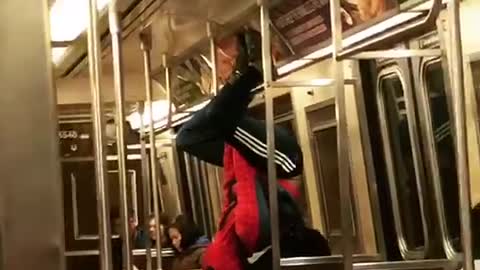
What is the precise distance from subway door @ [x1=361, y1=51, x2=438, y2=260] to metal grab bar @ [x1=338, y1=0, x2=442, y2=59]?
1.65 meters

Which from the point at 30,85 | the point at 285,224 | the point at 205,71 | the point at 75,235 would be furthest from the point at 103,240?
the point at 205,71

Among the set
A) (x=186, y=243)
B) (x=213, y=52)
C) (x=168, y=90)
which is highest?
(x=213, y=52)

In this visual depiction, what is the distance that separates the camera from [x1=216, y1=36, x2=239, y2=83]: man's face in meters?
5.23

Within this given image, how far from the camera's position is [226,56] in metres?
5.55

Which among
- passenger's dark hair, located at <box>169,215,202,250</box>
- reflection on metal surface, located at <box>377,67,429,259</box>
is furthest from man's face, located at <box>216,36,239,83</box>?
passenger's dark hair, located at <box>169,215,202,250</box>

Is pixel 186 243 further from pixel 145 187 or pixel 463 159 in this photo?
pixel 463 159

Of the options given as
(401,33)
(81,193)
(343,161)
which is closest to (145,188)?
(81,193)

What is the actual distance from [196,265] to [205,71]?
1268 mm

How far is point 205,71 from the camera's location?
6766mm

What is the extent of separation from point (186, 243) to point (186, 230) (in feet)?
0.81

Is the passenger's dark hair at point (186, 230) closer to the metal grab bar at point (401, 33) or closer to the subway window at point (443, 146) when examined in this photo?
the subway window at point (443, 146)

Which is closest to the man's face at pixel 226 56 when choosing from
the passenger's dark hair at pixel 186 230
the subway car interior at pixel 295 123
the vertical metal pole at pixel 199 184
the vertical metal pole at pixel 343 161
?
the subway car interior at pixel 295 123

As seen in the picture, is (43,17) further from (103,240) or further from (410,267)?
(410,267)

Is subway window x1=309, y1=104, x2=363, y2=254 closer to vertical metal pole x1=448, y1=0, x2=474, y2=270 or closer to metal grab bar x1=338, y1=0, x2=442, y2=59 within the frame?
metal grab bar x1=338, y1=0, x2=442, y2=59
